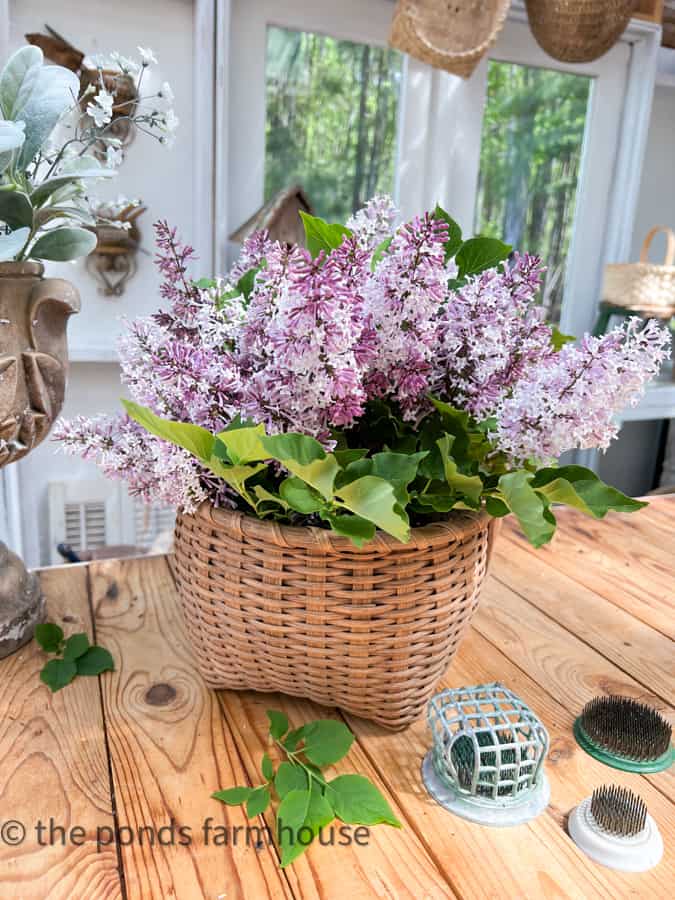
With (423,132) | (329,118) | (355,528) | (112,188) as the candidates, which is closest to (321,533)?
(355,528)

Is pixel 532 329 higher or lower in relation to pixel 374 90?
lower

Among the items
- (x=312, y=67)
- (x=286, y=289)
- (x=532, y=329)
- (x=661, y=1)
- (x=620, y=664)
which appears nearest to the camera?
(x=286, y=289)

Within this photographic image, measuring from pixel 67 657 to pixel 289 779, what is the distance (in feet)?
0.91

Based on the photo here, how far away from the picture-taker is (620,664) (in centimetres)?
73

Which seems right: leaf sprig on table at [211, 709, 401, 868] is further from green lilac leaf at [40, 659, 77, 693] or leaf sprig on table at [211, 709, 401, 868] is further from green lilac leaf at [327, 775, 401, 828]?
green lilac leaf at [40, 659, 77, 693]

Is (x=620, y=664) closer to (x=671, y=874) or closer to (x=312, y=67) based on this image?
(x=671, y=874)

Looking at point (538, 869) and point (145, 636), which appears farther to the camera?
point (145, 636)

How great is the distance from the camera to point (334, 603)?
0.54 metres

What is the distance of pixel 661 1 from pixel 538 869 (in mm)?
2912

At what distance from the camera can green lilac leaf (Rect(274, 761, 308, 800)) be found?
1.72 ft

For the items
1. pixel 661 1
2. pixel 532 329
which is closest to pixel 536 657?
pixel 532 329

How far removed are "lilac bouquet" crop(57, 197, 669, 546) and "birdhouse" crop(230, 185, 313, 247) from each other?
5.18ft

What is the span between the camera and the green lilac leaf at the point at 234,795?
0.52 meters

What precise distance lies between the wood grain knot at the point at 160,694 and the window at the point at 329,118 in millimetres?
1864
